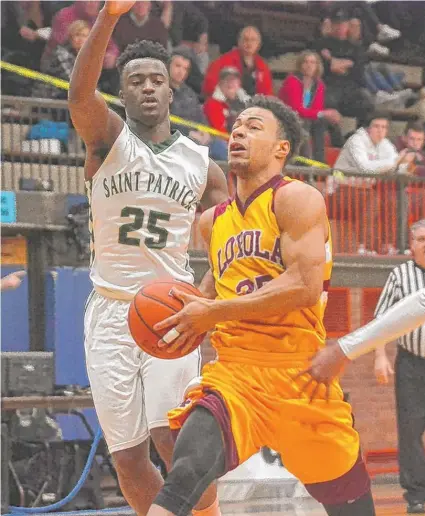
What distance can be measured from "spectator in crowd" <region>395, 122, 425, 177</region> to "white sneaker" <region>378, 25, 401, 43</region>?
7.43 feet

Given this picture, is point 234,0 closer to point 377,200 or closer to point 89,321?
point 377,200

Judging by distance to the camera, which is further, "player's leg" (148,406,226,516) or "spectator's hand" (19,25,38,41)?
"spectator's hand" (19,25,38,41)

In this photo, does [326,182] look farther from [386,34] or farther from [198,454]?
[198,454]

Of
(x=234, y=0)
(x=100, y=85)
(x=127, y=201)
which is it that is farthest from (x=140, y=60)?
(x=234, y=0)

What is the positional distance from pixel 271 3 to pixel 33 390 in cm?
874

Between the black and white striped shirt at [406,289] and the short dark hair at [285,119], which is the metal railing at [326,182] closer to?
the black and white striped shirt at [406,289]

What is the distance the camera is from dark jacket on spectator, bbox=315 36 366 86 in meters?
13.6

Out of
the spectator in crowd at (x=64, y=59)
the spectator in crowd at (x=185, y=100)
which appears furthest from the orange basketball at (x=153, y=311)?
the spectator in crowd at (x=185, y=100)

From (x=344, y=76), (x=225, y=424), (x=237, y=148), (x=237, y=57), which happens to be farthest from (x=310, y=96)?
(x=225, y=424)

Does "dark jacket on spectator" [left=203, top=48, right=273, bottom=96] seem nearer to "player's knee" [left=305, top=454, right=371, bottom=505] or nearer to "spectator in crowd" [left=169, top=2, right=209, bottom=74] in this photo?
"spectator in crowd" [left=169, top=2, right=209, bottom=74]

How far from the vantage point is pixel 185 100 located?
440 inches

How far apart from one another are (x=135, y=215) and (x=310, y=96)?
25.9ft

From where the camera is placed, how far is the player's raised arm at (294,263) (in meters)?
3.79

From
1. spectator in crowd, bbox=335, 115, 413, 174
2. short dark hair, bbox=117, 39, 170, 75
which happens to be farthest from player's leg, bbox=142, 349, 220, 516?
spectator in crowd, bbox=335, 115, 413, 174
